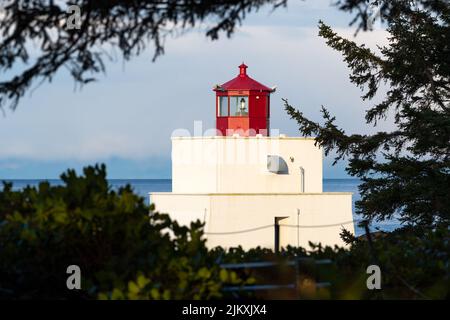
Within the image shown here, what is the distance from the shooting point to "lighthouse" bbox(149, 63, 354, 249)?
35469 millimetres

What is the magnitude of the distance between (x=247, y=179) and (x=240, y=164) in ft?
2.24

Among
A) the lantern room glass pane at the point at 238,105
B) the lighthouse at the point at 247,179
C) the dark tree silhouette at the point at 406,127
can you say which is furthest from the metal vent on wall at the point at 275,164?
the dark tree silhouette at the point at 406,127

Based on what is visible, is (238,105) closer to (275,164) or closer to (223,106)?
(223,106)

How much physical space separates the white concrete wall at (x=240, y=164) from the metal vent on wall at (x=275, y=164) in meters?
0.15

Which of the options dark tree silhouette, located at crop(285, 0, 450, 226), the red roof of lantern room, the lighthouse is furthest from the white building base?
dark tree silhouette, located at crop(285, 0, 450, 226)

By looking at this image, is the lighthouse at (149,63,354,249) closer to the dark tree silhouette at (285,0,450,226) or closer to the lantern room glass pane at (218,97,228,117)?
the lantern room glass pane at (218,97,228,117)

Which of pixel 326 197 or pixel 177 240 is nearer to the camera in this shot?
pixel 177 240

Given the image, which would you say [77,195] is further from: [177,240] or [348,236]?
[348,236]

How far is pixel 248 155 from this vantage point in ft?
121

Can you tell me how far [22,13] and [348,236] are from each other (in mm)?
16611

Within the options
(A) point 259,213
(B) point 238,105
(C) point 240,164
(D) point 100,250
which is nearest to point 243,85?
(B) point 238,105

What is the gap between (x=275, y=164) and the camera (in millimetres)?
36250

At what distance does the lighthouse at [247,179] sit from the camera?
35.5 metres

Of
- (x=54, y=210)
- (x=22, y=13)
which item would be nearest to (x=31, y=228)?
(x=54, y=210)
